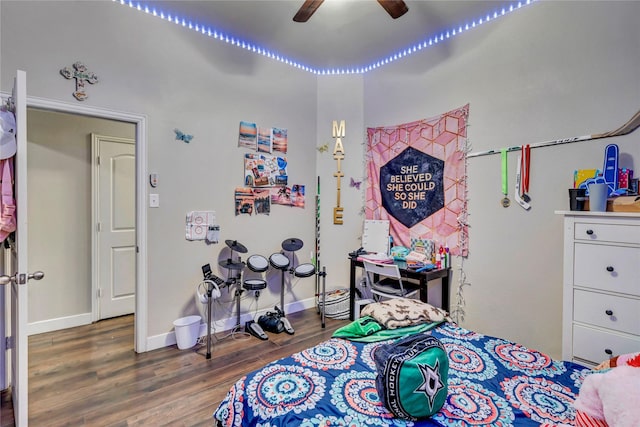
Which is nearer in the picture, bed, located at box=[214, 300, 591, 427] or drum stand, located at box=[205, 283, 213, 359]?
bed, located at box=[214, 300, 591, 427]

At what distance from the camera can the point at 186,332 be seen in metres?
2.69

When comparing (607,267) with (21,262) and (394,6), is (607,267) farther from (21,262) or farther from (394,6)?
(21,262)

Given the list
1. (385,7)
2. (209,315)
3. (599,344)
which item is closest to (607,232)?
(599,344)

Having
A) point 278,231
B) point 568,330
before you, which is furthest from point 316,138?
point 568,330

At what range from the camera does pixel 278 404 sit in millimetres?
1229

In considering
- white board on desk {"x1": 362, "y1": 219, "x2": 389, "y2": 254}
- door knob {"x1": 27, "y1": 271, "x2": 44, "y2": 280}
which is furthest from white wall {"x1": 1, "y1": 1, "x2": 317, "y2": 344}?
door knob {"x1": 27, "y1": 271, "x2": 44, "y2": 280}

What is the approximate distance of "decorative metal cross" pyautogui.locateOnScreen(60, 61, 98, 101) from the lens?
7.49 feet

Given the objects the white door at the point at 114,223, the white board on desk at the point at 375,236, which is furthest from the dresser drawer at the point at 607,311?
the white door at the point at 114,223

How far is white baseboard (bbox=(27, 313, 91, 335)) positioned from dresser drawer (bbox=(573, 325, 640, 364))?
417 cm

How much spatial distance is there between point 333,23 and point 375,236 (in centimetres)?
216

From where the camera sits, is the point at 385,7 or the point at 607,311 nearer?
the point at 607,311

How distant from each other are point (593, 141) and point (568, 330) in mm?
1301

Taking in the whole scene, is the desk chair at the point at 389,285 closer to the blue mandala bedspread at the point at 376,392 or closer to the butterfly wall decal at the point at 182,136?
the blue mandala bedspread at the point at 376,392

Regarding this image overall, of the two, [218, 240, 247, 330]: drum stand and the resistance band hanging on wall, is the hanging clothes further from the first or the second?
the resistance band hanging on wall
